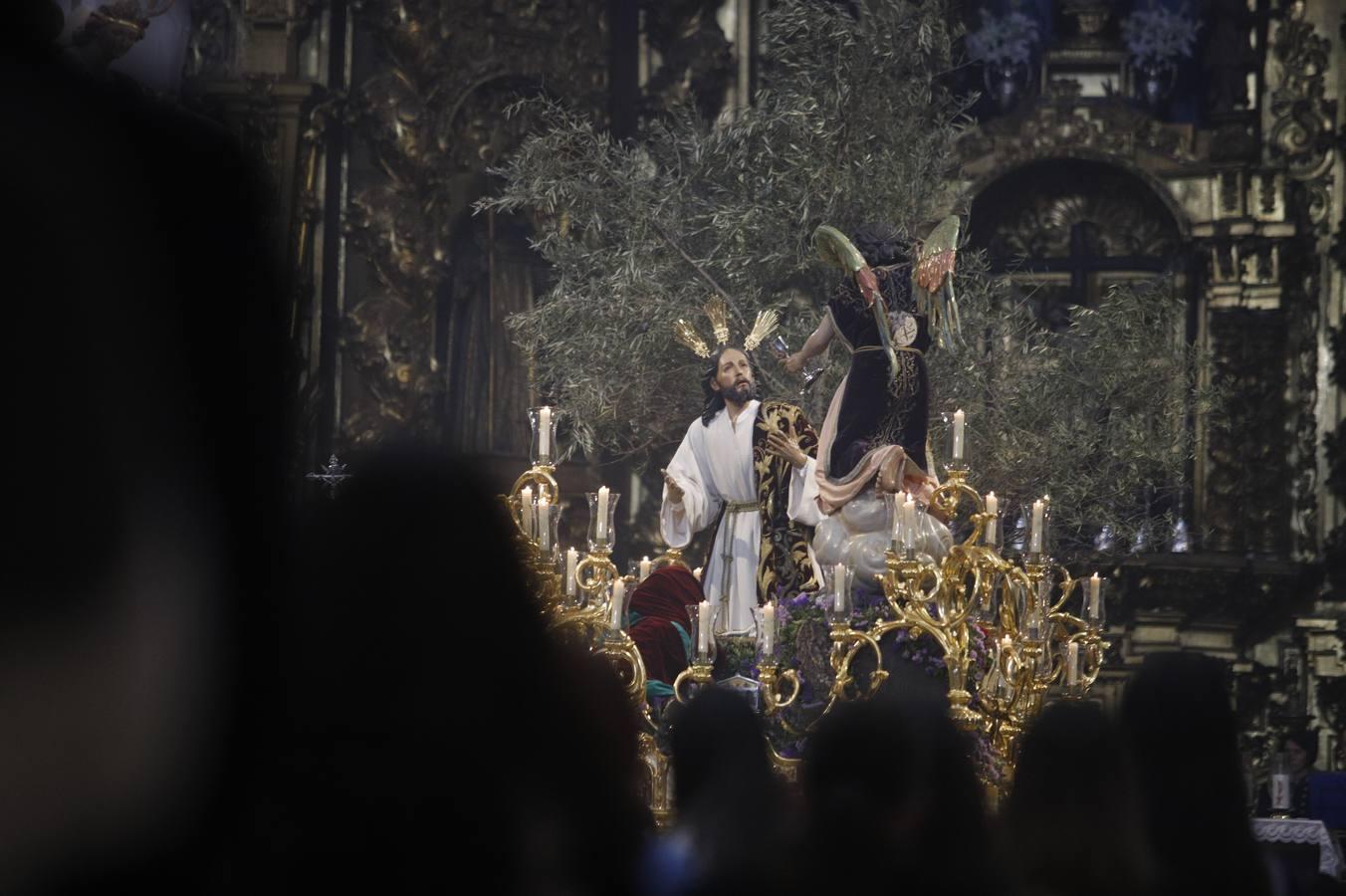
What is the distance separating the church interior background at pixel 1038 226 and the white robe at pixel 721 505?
6.57 meters

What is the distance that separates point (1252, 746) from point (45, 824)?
1738 cm

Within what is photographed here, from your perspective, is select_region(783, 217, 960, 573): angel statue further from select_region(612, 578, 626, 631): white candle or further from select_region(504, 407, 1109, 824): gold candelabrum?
select_region(612, 578, 626, 631): white candle

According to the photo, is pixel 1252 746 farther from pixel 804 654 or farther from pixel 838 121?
pixel 804 654

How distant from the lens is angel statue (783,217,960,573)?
9945 millimetres

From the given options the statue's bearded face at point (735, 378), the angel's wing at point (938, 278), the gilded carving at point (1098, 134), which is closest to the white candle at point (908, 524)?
the angel's wing at point (938, 278)

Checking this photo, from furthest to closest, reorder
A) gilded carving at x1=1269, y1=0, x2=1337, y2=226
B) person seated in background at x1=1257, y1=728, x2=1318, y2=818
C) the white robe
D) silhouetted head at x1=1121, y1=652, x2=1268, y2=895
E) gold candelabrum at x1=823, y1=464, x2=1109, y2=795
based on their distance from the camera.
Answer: gilded carving at x1=1269, y1=0, x2=1337, y2=226 < person seated in background at x1=1257, y1=728, x2=1318, y2=818 < the white robe < gold candelabrum at x1=823, y1=464, x2=1109, y2=795 < silhouetted head at x1=1121, y1=652, x2=1268, y2=895

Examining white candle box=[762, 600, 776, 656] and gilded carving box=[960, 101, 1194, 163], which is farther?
gilded carving box=[960, 101, 1194, 163]

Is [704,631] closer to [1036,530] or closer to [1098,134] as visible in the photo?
[1036,530]

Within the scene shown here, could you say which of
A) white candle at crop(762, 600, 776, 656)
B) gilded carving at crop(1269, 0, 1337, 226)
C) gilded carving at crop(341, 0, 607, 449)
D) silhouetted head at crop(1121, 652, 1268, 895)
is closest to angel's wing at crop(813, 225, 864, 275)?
white candle at crop(762, 600, 776, 656)

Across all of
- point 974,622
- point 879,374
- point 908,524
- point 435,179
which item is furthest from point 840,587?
point 435,179

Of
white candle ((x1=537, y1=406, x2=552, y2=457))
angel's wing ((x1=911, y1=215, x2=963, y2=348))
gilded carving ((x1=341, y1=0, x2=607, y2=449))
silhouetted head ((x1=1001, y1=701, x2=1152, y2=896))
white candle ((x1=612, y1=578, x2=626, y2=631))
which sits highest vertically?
gilded carving ((x1=341, y1=0, x2=607, y2=449))

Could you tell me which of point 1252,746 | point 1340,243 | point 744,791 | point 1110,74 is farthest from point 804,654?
point 1110,74

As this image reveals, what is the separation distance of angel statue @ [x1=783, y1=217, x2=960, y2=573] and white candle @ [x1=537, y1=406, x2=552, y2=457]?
219 cm

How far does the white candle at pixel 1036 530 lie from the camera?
28.8ft
